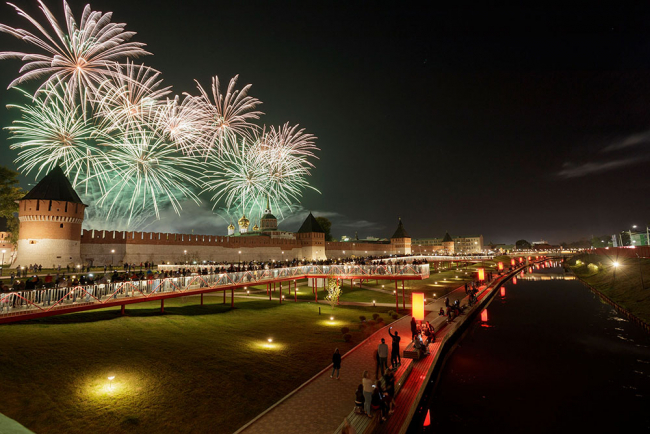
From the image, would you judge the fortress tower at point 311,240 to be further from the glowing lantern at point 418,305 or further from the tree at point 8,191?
the glowing lantern at point 418,305

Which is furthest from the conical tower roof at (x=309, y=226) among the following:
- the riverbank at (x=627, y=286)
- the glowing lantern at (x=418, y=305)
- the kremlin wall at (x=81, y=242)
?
the glowing lantern at (x=418, y=305)

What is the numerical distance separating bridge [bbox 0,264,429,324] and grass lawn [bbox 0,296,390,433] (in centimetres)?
136

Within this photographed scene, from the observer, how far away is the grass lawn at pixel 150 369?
9484 millimetres

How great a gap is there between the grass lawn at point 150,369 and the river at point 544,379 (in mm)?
5623

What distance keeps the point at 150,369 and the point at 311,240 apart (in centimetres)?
5530

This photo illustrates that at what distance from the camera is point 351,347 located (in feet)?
55.3

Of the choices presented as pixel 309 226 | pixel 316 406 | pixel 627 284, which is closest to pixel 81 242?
pixel 316 406

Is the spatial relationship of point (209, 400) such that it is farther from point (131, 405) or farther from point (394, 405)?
point (394, 405)

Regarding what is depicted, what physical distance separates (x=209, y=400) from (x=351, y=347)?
786cm

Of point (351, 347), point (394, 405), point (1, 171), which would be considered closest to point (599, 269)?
point (351, 347)

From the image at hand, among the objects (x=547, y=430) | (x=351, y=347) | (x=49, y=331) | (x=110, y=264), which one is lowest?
(x=547, y=430)

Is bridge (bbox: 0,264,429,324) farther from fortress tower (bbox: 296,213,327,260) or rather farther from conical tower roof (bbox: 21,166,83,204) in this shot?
fortress tower (bbox: 296,213,327,260)

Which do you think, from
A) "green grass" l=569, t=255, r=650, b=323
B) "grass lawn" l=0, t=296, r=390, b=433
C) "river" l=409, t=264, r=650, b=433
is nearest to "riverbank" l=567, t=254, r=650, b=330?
"green grass" l=569, t=255, r=650, b=323

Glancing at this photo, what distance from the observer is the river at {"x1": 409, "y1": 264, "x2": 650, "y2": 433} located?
12992 mm
